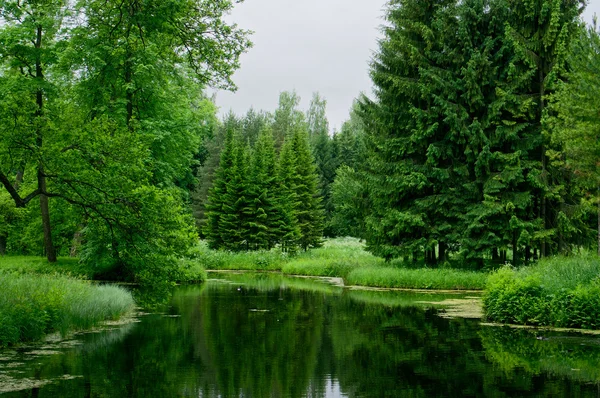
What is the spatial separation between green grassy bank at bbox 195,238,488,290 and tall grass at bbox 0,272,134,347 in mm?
5351

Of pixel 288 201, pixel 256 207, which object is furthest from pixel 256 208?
pixel 288 201

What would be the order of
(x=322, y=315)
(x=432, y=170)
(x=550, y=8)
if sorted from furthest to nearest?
(x=432, y=170), (x=550, y=8), (x=322, y=315)

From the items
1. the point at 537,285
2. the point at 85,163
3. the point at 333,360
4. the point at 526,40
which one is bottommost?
the point at 333,360

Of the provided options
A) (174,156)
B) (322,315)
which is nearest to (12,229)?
(174,156)

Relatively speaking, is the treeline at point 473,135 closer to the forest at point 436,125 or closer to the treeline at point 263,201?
the forest at point 436,125

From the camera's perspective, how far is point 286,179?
161 feet

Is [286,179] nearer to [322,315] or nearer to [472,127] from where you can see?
[472,127]

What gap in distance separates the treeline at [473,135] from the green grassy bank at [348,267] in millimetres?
1149

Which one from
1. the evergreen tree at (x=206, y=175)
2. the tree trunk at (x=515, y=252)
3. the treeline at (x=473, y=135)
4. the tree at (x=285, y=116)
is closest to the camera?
the treeline at (x=473, y=135)

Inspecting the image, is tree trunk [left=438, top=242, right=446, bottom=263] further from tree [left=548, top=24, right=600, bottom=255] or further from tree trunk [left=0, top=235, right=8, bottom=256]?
tree trunk [left=0, top=235, right=8, bottom=256]

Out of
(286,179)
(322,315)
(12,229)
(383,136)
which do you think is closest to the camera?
(322,315)

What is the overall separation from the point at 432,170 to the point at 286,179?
886 inches

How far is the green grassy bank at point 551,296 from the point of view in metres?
15.3

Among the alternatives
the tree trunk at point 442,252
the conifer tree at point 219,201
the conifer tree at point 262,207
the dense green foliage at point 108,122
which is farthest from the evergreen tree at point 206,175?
the tree trunk at point 442,252
